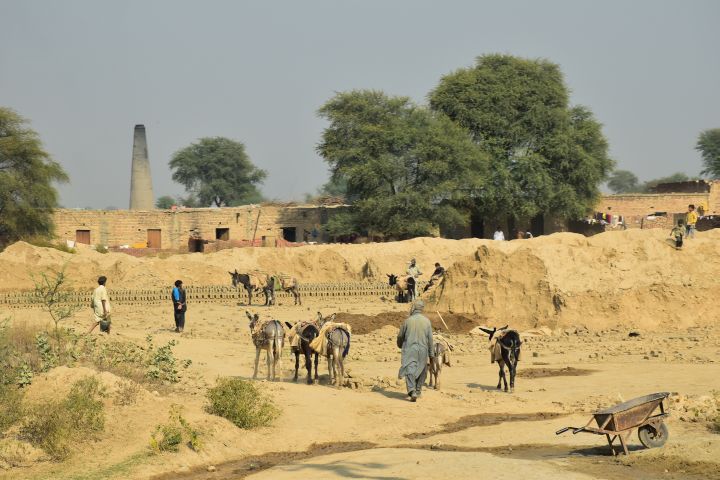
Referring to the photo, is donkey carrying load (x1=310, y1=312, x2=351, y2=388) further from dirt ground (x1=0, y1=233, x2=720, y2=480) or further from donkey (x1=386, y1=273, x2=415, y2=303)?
donkey (x1=386, y1=273, x2=415, y2=303)

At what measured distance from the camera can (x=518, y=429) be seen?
50.2 feet

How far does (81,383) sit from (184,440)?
5.94ft

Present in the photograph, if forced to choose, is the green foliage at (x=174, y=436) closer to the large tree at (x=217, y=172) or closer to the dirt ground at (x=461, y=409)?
the dirt ground at (x=461, y=409)

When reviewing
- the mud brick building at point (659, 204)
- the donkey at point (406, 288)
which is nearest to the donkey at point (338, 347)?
the donkey at point (406, 288)

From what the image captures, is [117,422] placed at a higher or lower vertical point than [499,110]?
lower

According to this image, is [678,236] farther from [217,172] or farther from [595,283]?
[217,172]

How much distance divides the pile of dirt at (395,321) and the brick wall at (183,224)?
23868 mm

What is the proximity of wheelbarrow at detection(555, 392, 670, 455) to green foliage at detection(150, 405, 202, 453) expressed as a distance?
4.55 m

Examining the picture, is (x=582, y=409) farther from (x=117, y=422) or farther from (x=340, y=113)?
(x=340, y=113)

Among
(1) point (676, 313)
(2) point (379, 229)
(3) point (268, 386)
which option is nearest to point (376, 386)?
(3) point (268, 386)

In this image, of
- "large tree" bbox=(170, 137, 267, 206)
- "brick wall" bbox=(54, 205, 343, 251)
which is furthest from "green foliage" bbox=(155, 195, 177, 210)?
"brick wall" bbox=(54, 205, 343, 251)

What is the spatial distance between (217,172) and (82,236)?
47730 millimetres

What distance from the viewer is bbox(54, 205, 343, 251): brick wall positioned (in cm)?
5209

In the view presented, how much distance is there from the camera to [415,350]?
16.7 metres
